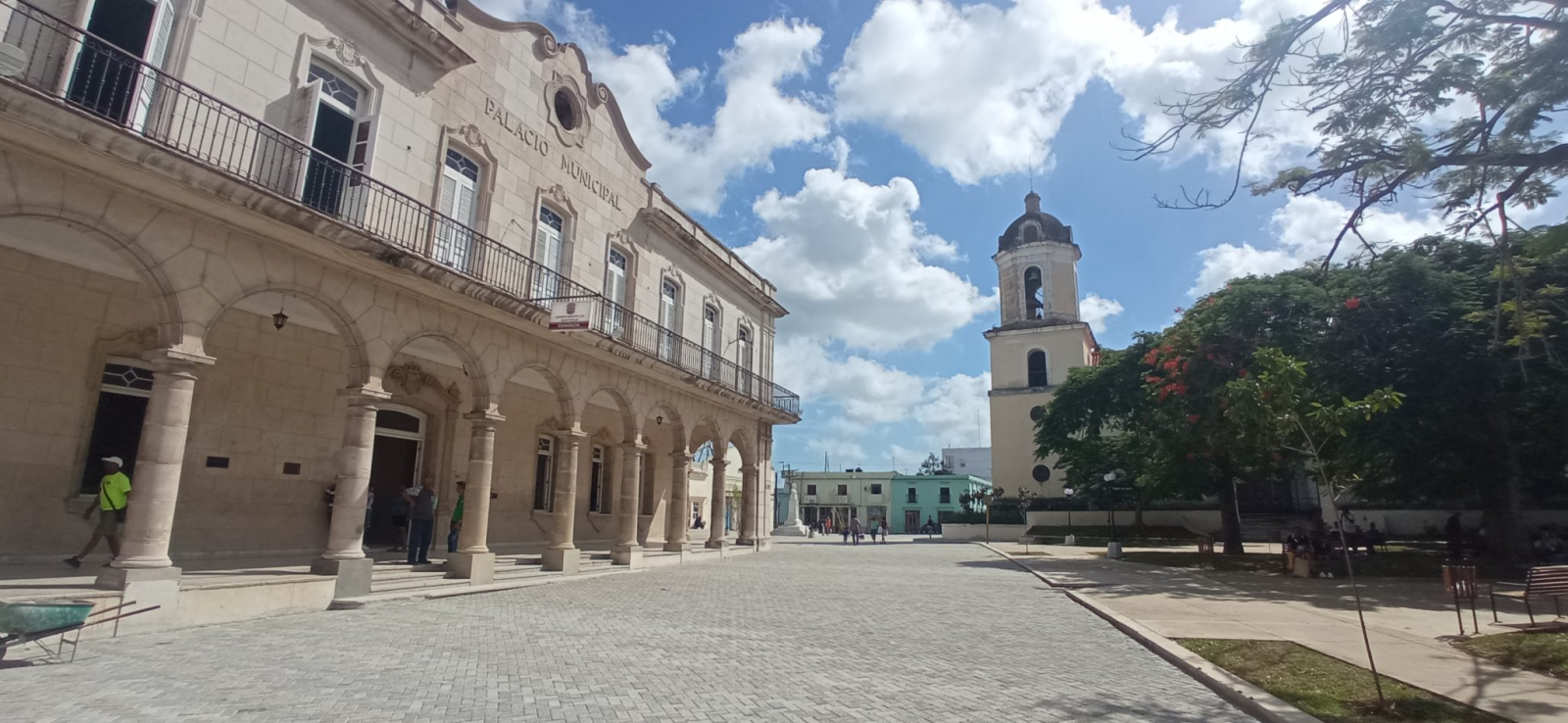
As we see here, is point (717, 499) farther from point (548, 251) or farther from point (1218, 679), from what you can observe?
point (1218, 679)

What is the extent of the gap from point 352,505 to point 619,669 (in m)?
5.49

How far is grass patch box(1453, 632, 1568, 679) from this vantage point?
659cm

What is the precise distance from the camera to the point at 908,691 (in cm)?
580

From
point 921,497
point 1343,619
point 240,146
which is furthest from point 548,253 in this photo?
point 921,497

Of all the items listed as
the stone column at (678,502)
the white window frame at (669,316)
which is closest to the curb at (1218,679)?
the stone column at (678,502)

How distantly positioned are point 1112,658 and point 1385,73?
596cm

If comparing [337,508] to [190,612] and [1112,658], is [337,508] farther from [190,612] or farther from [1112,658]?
[1112,658]

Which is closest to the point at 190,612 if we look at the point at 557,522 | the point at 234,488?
the point at 234,488

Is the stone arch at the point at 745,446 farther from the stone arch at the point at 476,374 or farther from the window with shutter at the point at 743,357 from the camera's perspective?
the stone arch at the point at 476,374

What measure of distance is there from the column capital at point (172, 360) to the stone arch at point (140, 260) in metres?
0.11

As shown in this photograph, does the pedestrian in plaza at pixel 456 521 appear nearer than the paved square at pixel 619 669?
No

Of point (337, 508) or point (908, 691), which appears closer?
point (908, 691)

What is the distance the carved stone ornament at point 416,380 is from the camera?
13469 mm

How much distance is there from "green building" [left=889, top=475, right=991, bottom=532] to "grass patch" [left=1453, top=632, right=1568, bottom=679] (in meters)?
65.6
